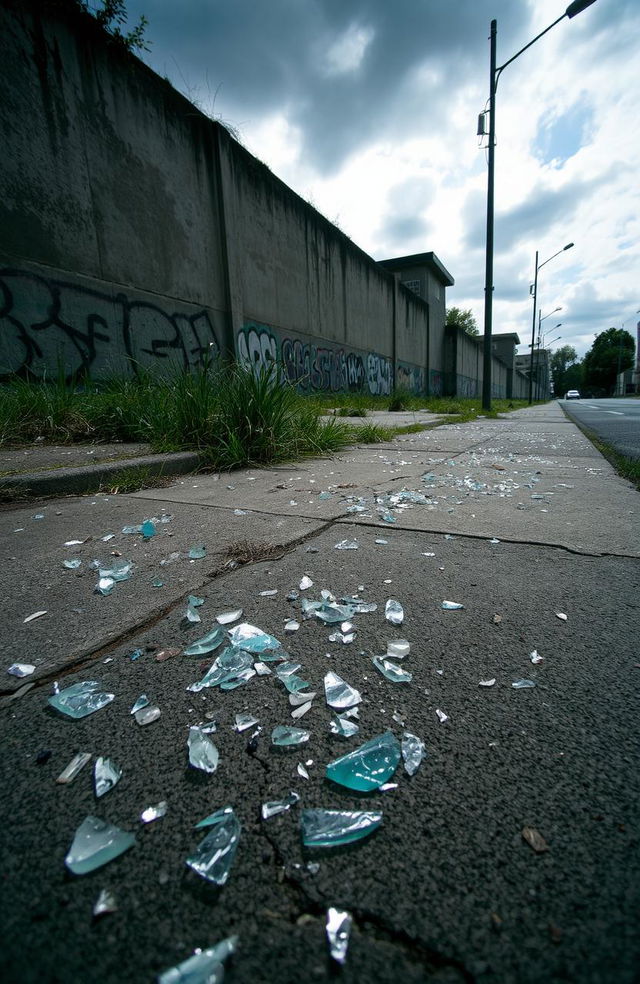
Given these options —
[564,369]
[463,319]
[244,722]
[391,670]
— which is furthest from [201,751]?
[564,369]

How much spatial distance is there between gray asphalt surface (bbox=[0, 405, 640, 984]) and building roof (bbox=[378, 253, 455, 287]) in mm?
21746

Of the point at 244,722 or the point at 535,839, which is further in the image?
the point at 244,722

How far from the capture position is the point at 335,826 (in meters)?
0.48

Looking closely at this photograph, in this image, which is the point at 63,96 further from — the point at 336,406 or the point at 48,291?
the point at 336,406

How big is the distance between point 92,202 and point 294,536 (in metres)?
5.68

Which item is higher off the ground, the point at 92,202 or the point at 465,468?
the point at 92,202

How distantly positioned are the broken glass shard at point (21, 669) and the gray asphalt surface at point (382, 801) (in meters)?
0.04

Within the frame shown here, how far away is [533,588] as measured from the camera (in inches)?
39.1

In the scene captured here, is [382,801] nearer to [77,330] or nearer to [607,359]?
[77,330]

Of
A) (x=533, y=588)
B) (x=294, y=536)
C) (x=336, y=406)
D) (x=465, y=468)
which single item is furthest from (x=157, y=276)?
(x=533, y=588)

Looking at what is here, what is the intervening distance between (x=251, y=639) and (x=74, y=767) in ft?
1.10

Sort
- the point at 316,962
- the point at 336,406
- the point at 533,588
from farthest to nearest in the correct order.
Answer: the point at 336,406 → the point at 533,588 → the point at 316,962

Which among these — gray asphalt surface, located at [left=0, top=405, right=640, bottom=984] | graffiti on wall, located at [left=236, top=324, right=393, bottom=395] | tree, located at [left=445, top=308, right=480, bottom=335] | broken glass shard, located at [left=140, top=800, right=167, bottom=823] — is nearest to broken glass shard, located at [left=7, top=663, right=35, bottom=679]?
gray asphalt surface, located at [left=0, top=405, right=640, bottom=984]

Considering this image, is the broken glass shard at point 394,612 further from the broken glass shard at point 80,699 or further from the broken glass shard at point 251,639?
the broken glass shard at point 80,699
